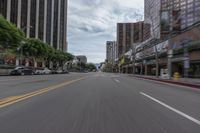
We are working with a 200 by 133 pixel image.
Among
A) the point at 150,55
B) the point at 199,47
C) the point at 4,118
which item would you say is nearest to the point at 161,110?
the point at 4,118

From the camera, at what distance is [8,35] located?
52.8 meters

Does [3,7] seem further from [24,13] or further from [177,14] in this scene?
[177,14]

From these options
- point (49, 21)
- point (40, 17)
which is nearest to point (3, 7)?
point (40, 17)

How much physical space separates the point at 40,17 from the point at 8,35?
63681 mm

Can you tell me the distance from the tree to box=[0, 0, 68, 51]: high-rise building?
968 inches

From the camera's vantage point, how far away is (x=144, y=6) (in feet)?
193

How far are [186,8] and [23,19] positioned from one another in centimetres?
→ 6894

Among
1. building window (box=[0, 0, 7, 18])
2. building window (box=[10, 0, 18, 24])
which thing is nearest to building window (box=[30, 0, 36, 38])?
building window (box=[10, 0, 18, 24])

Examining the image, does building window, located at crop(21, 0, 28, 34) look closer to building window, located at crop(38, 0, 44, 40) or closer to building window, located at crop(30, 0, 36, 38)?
building window, located at crop(30, 0, 36, 38)

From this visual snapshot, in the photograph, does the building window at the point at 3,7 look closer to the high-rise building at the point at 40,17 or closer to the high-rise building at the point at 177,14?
the high-rise building at the point at 40,17

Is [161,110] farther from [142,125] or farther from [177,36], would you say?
[177,36]

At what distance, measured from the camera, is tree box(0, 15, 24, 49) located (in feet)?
171

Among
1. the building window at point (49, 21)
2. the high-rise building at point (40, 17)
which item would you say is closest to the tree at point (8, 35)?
the high-rise building at point (40, 17)

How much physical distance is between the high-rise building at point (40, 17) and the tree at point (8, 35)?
968 inches
